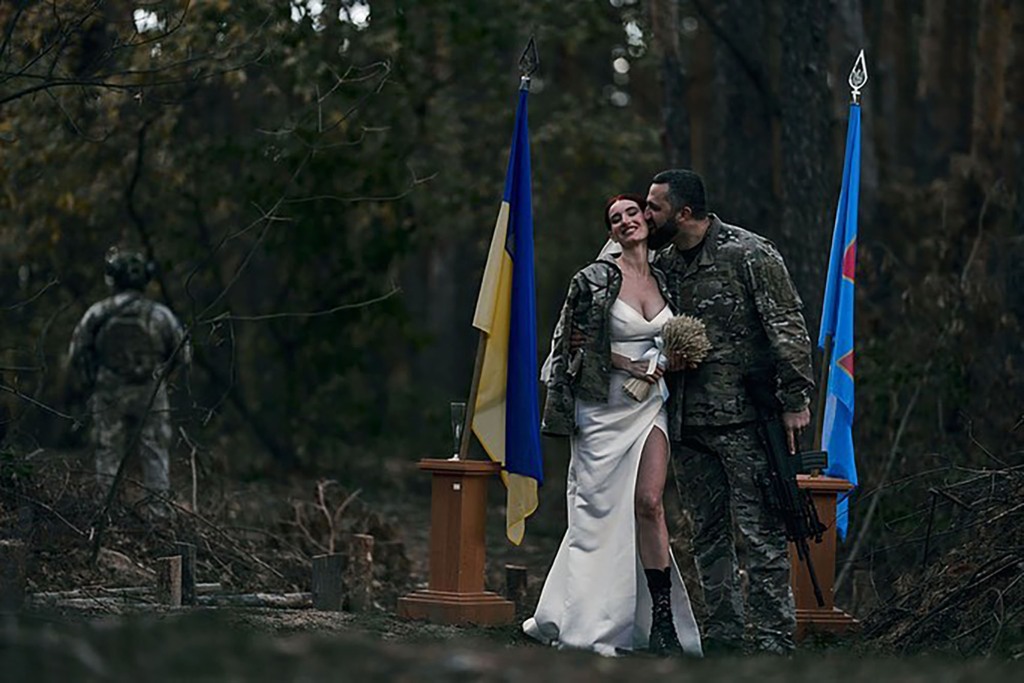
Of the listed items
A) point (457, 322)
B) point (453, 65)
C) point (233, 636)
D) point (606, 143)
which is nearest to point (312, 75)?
point (453, 65)

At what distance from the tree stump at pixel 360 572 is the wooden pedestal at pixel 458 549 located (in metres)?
1.72

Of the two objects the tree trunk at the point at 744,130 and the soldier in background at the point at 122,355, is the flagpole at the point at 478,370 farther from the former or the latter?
the tree trunk at the point at 744,130

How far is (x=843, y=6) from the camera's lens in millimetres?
20844

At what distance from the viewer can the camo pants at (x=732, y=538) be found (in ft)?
31.7

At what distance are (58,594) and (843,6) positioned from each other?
12680 mm

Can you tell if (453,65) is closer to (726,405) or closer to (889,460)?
(889,460)

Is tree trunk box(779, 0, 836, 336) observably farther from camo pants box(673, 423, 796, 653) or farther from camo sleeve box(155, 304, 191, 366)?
A: camo pants box(673, 423, 796, 653)

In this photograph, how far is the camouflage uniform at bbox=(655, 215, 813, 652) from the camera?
9656 mm

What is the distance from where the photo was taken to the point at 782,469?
966 centimetres

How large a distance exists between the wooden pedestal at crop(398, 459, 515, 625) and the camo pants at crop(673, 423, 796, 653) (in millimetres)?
1508

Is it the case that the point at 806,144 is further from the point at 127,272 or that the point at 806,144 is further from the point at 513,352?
the point at 127,272

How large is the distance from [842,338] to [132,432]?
20.8ft

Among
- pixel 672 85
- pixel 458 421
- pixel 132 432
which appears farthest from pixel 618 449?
pixel 672 85

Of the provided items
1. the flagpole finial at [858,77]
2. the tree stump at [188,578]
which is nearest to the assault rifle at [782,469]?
the flagpole finial at [858,77]
